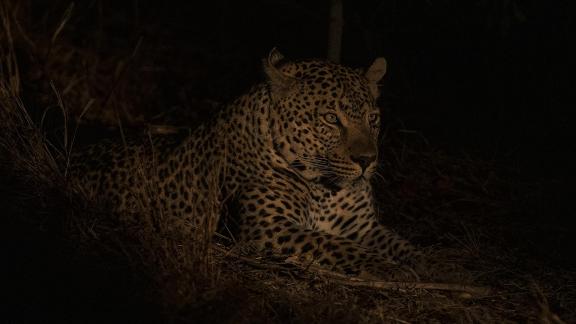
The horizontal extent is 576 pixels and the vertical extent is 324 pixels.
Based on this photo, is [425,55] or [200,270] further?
[425,55]

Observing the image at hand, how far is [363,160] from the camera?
568 cm

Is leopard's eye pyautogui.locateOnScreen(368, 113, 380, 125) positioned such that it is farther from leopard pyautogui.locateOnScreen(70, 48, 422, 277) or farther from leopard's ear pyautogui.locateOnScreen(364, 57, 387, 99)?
leopard's ear pyautogui.locateOnScreen(364, 57, 387, 99)

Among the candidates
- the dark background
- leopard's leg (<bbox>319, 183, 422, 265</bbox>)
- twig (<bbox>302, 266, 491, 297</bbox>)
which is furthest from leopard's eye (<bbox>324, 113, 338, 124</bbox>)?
the dark background

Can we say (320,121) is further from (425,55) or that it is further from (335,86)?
(425,55)

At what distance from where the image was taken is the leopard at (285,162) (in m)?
5.70

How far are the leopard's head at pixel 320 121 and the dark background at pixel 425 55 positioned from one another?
1.97 m

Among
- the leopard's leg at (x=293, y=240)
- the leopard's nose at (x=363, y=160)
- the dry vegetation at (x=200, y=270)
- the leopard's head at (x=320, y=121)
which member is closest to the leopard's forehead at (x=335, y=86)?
the leopard's head at (x=320, y=121)

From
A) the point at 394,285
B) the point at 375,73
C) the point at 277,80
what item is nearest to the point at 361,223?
the point at 375,73

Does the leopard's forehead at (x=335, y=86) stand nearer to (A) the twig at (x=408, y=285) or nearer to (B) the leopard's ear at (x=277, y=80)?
(B) the leopard's ear at (x=277, y=80)

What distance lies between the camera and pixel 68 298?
182 inches

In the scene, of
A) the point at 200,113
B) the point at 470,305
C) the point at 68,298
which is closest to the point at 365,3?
the point at 200,113

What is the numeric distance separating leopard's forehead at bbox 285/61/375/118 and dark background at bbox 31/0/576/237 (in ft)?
5.92

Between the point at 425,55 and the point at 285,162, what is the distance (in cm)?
426

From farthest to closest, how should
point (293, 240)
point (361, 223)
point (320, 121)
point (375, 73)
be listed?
1. point (361, 223)
2. point (375, 73)
3. point (320, 121)
4. point (293, 240)
